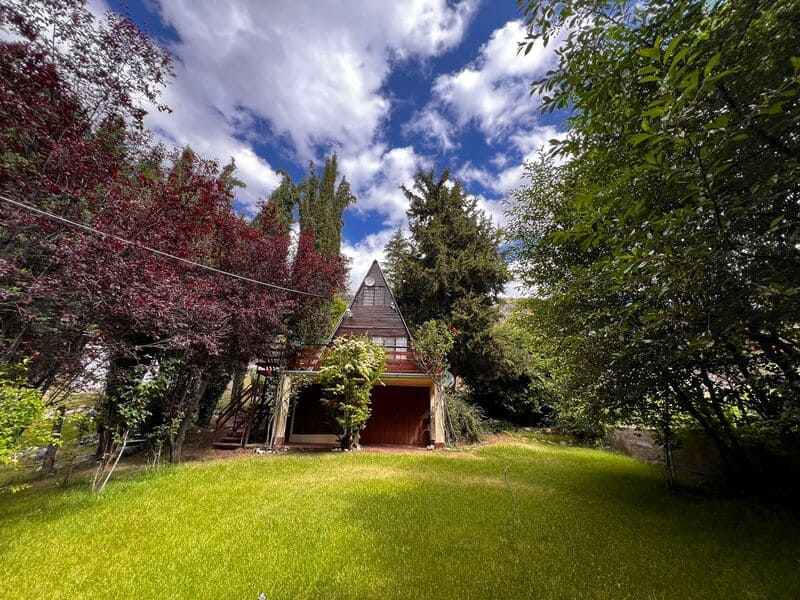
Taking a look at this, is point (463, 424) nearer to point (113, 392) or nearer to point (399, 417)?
point (399, 417)

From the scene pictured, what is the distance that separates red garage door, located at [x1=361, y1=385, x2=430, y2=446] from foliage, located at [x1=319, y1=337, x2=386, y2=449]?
6.88 ft

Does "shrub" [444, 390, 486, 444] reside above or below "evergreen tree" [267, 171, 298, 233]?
below

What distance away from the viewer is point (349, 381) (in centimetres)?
1001

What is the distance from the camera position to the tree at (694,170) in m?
2.18

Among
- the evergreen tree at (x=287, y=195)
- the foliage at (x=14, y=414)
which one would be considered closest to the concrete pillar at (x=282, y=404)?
the foliage at (x=14, y=414)

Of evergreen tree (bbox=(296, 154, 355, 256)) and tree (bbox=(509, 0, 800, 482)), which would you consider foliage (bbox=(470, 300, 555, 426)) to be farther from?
evergreen tree (bbox=(296, 154, 355, 256))

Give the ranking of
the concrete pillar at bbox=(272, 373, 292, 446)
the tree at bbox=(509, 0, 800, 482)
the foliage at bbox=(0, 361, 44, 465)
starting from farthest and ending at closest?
the concrete pillar at bbox=(272, 373, 292, 446)
the foliage at bbox=(0, 361, 44, 465)
the tree at bbox=(509, 0, 800, 482)

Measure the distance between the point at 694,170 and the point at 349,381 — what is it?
926 cm

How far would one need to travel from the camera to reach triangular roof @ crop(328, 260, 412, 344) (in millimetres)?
14031

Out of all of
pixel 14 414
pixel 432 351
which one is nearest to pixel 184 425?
pixel 14 414

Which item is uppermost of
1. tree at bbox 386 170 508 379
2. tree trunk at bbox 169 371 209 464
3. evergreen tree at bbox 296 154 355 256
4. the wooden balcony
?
evergreen tree at bbox 296 154 355 256

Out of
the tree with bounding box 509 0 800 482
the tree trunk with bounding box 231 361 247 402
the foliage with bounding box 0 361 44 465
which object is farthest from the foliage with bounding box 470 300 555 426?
the foliage with bounding box 0 361 44 465

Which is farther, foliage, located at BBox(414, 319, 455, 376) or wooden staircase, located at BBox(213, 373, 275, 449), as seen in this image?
foliage, located at BBox(414, 319, 455, 376)

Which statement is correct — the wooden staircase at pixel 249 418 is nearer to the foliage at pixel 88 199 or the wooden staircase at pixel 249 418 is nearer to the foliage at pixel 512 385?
the foliage at pixel 88 199
